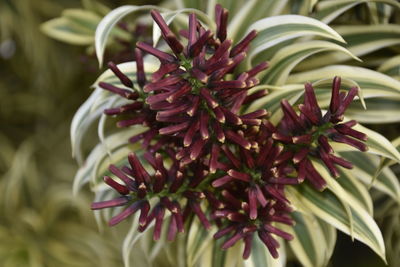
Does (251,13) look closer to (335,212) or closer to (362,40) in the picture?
(362,40)

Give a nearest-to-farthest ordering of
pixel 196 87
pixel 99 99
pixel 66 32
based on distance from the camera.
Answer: pixel 196 87 < pixel 99 99 < pixel 66 32

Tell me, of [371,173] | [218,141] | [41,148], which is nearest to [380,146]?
[371,173]

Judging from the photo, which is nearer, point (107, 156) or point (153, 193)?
point (153, 193)

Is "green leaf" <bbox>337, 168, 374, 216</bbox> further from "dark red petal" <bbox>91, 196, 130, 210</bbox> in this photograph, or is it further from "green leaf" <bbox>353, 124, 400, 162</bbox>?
"dark red petal" <bbox>91, 196, 130, 210</bbox>

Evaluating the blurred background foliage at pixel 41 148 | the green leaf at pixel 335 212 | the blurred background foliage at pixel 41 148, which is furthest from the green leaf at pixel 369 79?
the blurred background foliage at pixel 41 148

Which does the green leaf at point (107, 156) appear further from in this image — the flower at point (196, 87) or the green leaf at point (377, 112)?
the green leaf at point (377, 112)

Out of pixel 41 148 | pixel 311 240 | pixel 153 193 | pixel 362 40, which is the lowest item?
pixel 41 148

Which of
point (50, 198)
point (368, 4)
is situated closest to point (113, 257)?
point (50, 198)

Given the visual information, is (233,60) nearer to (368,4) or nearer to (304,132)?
(304,132)

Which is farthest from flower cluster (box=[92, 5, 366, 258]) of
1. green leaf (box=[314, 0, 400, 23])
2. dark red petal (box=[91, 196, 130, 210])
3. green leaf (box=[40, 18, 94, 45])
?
green leaf (box=[40, 18, 94, 45])
